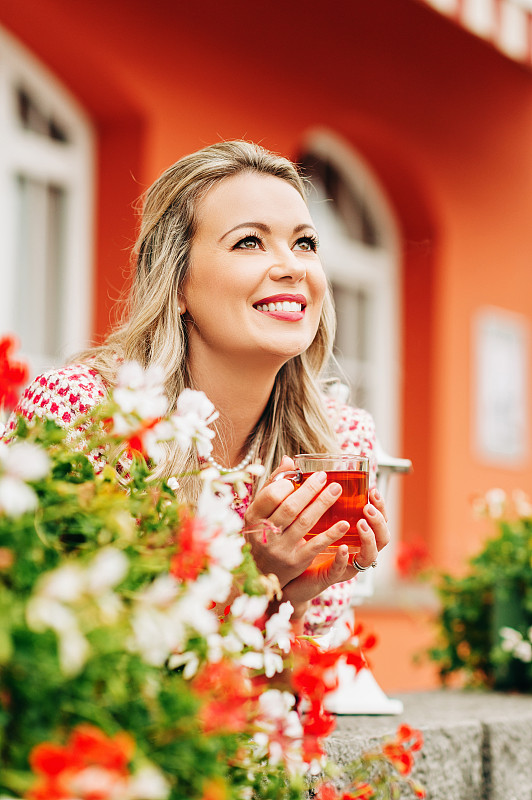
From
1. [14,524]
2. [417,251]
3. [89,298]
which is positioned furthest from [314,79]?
[14,524]

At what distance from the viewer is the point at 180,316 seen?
80.7 inches

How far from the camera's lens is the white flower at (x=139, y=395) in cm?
102

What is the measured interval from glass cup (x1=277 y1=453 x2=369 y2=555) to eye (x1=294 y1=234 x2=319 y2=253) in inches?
20.8

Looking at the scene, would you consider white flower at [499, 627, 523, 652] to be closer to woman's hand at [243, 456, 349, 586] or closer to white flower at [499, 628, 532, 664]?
white flower at [499, 628, 532, 664]

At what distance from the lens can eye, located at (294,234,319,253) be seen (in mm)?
1953

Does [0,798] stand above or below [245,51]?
below

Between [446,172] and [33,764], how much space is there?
6341 mm

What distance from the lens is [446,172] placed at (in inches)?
267

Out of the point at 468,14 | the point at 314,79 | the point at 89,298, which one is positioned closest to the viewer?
the point at 89,298

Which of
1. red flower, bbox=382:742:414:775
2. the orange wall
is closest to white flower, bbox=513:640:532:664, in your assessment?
red flower, bbox=382:742:414:775

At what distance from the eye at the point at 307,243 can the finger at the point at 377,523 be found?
22.0 inches

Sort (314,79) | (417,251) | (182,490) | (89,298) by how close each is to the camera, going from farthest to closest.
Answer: (417,251), (314,79), (89,298), (182,490)

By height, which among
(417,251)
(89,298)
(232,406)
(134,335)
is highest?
(417,251)

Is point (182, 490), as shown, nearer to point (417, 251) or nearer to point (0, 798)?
point (0, 798)
